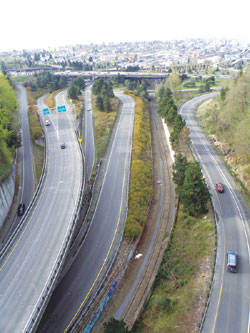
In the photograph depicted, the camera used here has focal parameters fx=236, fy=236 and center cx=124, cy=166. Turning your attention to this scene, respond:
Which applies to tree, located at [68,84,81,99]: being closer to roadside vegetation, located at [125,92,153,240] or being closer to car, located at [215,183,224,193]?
roadside vegetation, located at [125,92,153,240]

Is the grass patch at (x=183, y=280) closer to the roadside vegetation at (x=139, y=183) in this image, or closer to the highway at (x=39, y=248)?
the roadside vegetation at (x=139, y=183)

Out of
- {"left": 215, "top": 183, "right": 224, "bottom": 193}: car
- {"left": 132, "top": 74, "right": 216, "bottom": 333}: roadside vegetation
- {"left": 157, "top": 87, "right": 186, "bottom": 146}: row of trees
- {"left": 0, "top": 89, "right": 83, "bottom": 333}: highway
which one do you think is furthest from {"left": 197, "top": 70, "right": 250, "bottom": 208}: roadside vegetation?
{"left": 0, "top": 89, "right": 83, "bottom": 333}: highway

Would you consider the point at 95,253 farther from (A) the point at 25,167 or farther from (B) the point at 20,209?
(A) the point at 25,167

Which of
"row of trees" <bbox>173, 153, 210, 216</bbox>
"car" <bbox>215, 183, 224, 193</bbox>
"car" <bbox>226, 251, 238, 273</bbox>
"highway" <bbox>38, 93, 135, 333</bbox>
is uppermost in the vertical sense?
"row of trees" <bbox>173, 153, 210, 216</bbox>

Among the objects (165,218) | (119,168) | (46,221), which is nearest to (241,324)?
(165,218)

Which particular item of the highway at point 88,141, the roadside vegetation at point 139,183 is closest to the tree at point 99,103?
the highway at point 88,141

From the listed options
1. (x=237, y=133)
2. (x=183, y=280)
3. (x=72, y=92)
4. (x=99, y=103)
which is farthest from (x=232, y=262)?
(x=72, y=92)
